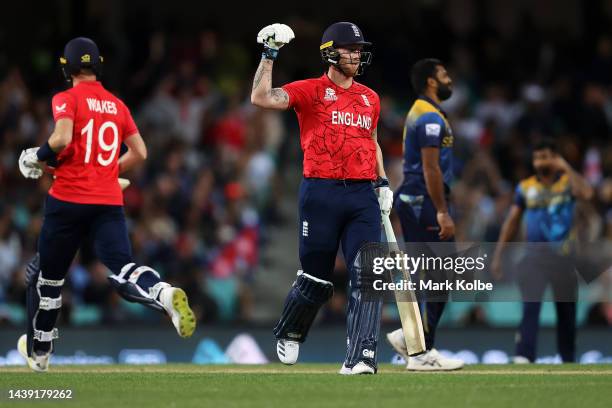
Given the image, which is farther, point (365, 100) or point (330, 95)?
point (365, 100)

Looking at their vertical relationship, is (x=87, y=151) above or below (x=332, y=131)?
below

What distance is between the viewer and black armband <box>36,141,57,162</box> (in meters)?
10.7

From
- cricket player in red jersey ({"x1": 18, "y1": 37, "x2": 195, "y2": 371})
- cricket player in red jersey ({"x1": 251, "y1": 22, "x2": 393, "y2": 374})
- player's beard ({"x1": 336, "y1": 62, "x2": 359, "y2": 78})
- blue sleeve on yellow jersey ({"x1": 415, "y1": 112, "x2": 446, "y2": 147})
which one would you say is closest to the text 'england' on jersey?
blue sleeve on yellow jersey ({"x1": 415, "y1": 112, "x2": 446, "y2": 147})

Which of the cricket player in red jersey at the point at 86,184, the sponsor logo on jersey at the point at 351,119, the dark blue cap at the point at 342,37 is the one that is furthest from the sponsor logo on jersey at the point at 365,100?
the cricket player in red jersey at the point at 86,184

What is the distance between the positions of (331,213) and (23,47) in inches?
583

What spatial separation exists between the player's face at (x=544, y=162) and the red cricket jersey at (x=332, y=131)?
3584mm

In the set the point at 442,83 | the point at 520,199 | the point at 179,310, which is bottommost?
the point at 179,310

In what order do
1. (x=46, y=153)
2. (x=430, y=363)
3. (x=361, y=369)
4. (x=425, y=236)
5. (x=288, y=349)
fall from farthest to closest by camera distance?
(x=425, y=236)
(x=430, y=363)
(x=288, y=349)
(x=46, y=153)
(x=361, y=369)

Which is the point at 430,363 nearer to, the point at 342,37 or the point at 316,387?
the point at 316,387

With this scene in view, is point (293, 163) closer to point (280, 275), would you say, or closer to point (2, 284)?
point (280, 275)

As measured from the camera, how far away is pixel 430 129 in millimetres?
11797

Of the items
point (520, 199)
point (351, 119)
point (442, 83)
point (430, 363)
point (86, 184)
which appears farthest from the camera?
point (520, 199)

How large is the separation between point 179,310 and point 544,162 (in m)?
4.82

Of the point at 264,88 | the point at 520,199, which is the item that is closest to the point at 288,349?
the point at 264,88
